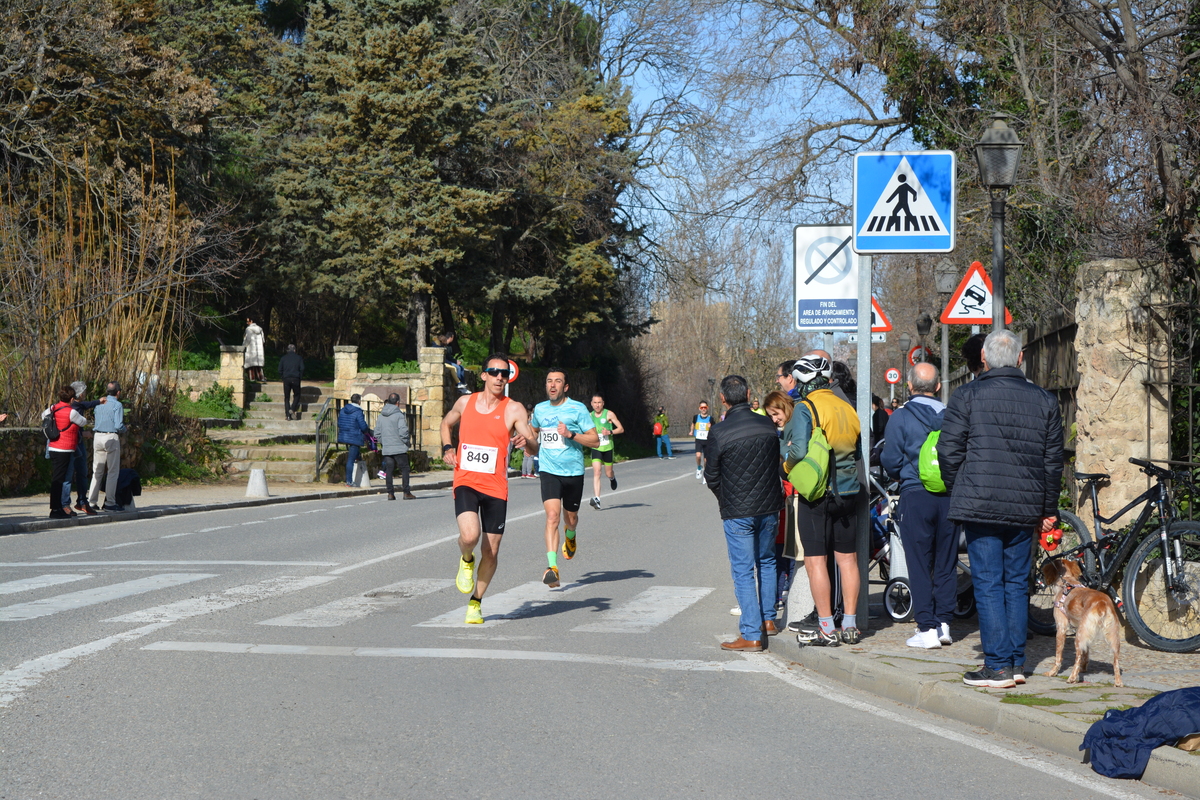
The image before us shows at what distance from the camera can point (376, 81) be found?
35031 millimetres

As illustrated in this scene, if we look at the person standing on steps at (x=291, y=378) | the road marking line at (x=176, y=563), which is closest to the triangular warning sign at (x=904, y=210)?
the road marking line at (x=176, y=563)

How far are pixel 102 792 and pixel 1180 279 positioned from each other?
8.21 meters

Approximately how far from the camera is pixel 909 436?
26.7 ft

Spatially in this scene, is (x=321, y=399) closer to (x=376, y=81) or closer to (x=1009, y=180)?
(x=376, y=81)

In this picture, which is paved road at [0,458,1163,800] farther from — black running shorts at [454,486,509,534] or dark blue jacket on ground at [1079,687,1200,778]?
black running shorts at [454,486,509,534]

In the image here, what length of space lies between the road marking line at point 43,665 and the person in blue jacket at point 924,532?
5.30 metres

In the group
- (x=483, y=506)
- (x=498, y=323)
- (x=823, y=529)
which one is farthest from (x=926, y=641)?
(x=498, y=323)

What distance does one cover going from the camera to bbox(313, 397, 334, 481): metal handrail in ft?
87.9

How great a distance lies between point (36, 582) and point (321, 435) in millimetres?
19976

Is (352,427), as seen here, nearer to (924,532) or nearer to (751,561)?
(751,561)

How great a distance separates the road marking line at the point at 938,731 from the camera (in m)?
5.20

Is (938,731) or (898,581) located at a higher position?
(898,581)

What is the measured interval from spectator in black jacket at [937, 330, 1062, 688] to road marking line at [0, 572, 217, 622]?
6825 mm

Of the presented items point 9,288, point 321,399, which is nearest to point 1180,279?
point 9,288
